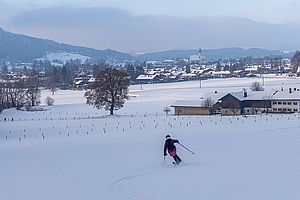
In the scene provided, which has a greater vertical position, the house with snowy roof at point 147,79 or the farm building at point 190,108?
the house with snowy roof at point 147,79

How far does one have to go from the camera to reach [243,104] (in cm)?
6094

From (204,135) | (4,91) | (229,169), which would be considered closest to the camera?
(229,169)

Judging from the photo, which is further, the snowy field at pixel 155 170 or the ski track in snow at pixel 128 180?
the snowy field at pixel 155 170

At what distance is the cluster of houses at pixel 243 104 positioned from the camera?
5944 cm

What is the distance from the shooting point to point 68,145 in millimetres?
25266

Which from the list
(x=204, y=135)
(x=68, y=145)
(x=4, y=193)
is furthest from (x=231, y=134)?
(x=4, y=193)

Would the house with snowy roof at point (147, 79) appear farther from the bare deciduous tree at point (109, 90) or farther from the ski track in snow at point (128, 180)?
the ski track in snow at point (128, 180)

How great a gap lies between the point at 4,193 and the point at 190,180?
491 centimetres

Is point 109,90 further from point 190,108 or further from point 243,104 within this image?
point 243,104

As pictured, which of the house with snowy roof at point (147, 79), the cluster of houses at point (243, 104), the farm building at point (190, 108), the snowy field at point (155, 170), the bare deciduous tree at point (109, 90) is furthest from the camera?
the house with snowy roof at point (147, 79)

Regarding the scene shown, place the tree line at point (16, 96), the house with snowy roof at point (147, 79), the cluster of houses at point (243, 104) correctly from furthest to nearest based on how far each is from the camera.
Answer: the house with snowy roof at point (147, 79), the tree line at point (16, 96), the cluster of houses at point (243, 104)

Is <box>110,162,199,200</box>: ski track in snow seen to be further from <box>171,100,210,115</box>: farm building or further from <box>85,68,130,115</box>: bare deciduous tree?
<box>171,100,210,115</box>: farm building

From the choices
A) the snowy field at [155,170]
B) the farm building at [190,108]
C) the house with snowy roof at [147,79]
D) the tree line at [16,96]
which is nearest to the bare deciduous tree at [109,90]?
the farm building at [190,108]

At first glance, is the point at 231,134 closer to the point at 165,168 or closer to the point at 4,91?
the point at 165,168
